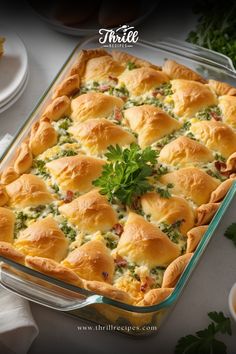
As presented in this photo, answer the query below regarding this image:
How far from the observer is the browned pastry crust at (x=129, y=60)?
4.16m

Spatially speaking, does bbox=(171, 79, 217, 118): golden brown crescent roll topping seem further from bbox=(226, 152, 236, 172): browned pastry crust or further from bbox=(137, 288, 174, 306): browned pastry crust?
bbox=(137, 288, 174, 306): browned pastry crust

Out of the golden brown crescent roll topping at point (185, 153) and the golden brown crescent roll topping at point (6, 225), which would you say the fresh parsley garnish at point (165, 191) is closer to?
the golden brown crescent roll topping at point (185, 153)

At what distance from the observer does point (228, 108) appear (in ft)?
12.7

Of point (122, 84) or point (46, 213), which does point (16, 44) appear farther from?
point (46, 213)

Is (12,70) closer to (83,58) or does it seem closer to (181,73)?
(83,58)

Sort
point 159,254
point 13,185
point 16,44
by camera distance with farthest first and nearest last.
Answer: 1. point 16,44
2. point 13,185
3. point 159,254

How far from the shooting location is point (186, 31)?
Answer: 15.9ft

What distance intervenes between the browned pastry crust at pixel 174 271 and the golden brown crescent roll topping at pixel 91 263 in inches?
9.2

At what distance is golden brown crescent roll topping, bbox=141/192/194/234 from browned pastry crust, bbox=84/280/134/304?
455 millimetres

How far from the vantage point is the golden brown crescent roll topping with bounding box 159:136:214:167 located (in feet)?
12.0

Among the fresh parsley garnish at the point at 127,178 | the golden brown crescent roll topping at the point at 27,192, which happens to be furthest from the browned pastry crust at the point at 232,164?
the golden brown crescent roll topping at the point at 27,192

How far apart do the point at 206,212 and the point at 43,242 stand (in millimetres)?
735

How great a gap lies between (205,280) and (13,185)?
100 cm

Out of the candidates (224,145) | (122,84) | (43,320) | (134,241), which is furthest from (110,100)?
(43,320)
